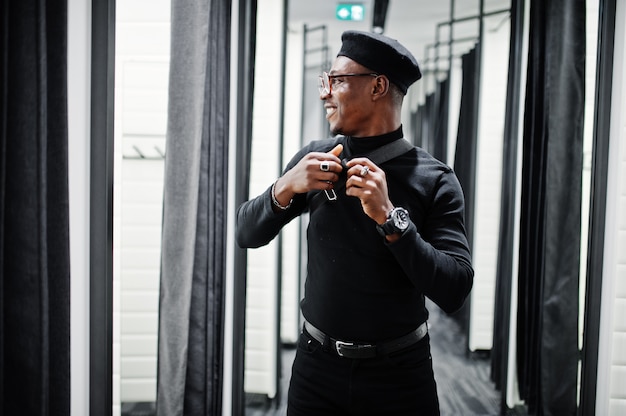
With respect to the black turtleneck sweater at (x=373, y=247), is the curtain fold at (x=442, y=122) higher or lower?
higher

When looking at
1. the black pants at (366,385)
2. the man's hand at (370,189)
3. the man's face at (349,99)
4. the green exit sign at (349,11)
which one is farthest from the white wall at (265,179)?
Answer: the green exit sign at (349,11)

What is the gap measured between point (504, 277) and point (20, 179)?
2479 mm

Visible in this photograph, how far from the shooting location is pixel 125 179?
2.01 meters

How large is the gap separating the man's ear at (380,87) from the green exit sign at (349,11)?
115 inches

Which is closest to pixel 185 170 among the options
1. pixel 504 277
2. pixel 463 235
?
pixel 463 235

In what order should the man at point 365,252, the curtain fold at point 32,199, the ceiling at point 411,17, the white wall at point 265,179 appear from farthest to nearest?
the ceiling at point 411,17
the white wall at point 265,179
the man at point 365,252
the curtain fold at point 32,199

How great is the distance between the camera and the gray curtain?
1539 millimetres

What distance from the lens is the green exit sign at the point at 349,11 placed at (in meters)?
3.84

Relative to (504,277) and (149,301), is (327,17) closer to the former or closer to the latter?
(504,277)

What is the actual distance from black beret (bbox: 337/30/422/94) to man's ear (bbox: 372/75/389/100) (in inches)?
0.5

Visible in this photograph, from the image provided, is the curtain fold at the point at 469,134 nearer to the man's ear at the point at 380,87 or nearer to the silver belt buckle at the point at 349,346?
the man's ear at the point at 380,87

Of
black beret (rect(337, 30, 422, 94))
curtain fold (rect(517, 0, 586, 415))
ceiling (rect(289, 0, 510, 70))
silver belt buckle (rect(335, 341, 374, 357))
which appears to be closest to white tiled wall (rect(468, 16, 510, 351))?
ceiling (rect(289, 0, 510, 70))

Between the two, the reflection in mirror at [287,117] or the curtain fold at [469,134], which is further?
the curtain fold at [469,134]

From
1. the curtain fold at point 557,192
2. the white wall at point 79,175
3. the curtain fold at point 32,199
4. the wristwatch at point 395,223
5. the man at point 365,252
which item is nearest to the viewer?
the curtain fold at point 32,199
